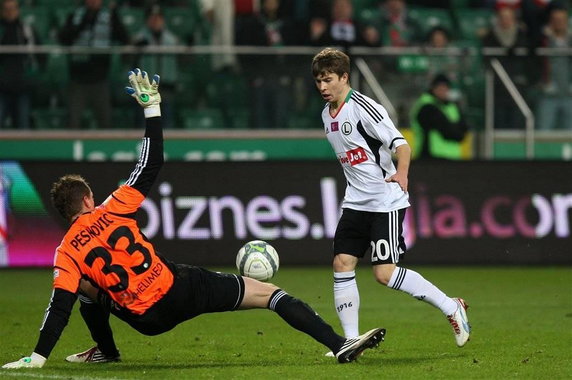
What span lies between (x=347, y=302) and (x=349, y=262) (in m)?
0.28

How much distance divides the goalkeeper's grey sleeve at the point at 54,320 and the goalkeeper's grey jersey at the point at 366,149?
2.21 metres

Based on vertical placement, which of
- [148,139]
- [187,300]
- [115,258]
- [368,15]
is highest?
[368,15]

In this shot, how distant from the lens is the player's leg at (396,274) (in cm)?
826

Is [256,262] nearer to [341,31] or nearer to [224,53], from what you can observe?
[224,53]

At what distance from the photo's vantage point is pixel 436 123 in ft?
54.3

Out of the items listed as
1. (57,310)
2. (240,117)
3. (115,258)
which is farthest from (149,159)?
(240,117)

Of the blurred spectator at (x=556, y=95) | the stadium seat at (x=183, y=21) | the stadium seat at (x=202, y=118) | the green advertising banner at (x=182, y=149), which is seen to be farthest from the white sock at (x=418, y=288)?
the stadium seat at (x=183, y=21)

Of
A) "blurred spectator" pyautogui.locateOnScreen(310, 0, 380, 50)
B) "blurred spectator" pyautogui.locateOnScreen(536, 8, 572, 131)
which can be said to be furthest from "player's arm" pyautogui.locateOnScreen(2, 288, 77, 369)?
"blurred spectator" pyautogui.locateOnScreen(536, 8, 572, 131)

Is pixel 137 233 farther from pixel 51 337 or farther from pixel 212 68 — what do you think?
pixel 212 68

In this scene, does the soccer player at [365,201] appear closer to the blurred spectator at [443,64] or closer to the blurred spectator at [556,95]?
the blurred spectator at [443,64]

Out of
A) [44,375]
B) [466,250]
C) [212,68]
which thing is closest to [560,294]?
[466,250]

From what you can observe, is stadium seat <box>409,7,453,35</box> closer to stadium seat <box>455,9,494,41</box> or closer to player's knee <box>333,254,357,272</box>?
stadium seat <box>455,9,494,41</box>

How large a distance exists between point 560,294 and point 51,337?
6.99 m

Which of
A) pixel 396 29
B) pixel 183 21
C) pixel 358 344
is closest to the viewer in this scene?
pixel 358 344
